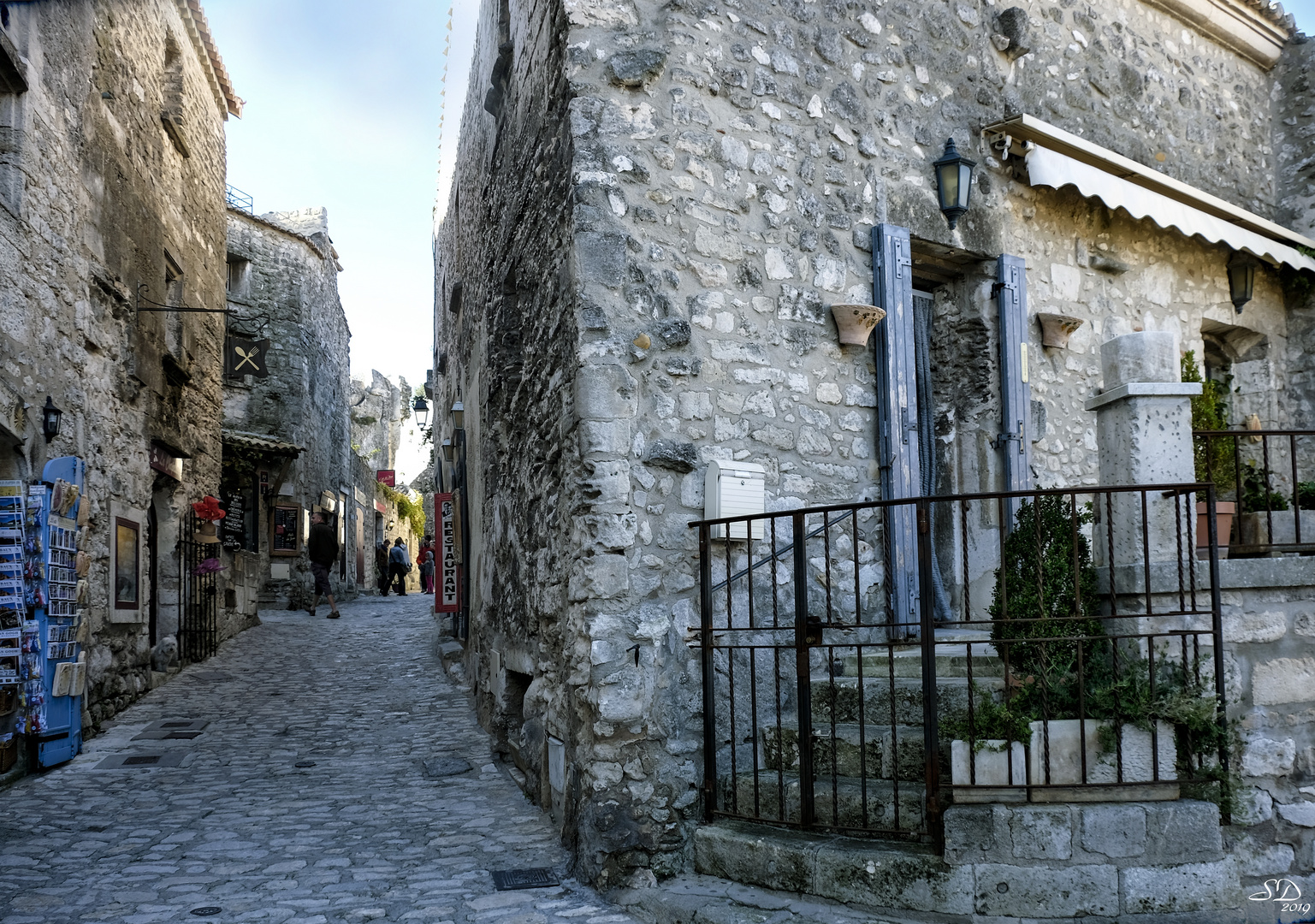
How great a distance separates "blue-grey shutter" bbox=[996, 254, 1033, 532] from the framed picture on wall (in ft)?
22.2

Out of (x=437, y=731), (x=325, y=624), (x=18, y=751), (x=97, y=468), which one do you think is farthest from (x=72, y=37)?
(x=325, y=624)

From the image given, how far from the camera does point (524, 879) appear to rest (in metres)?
4.63

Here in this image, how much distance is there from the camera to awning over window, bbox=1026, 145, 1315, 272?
623 cm

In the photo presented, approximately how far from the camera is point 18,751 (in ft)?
20.8

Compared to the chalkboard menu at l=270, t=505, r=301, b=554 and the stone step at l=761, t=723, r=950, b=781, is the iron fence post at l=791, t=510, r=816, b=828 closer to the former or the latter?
the stone step at l=761, t=723, r=950, b=781

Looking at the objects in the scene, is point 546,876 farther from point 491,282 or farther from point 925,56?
point 925,56

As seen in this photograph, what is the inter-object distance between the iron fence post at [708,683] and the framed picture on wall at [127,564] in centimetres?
566

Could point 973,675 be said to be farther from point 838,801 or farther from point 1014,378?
point 1014,378

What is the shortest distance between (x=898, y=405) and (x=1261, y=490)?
2.94 metres

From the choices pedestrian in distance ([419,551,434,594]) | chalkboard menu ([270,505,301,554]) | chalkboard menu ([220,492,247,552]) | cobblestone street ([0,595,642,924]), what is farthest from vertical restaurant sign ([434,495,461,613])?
pedestrian in distance ([419,551,434,594])

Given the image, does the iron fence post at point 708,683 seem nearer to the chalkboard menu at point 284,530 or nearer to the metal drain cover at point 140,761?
the metal drain cover at point 140,761

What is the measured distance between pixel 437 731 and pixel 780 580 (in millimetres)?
3886

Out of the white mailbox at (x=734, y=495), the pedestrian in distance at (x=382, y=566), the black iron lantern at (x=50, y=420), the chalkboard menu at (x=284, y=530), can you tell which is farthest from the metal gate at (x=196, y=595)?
the pedestrian in distance at (x=382, y=566)

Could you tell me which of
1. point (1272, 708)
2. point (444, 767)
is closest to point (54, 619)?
point (444, 767)
